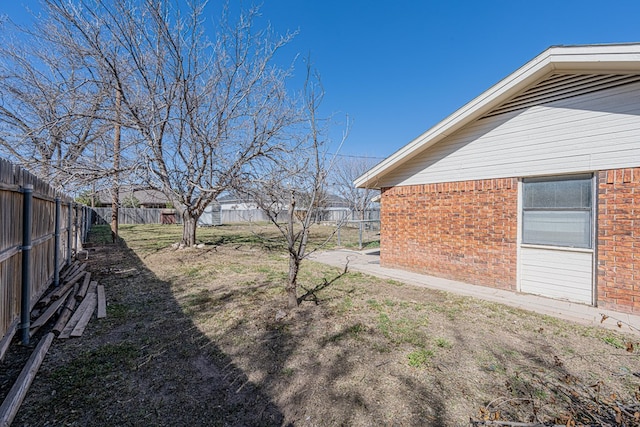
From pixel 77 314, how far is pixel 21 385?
1.98 metres

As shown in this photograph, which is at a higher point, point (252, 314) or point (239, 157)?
point (239, 157)

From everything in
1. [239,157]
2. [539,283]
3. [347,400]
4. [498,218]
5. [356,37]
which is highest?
[356,37]

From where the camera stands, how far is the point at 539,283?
518cm

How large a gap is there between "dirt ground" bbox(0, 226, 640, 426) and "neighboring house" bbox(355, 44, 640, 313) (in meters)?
1.19

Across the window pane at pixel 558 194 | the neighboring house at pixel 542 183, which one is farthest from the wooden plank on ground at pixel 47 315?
the window pane at pixel 558 194

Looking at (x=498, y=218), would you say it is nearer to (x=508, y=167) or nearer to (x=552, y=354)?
(x=508, y=167)

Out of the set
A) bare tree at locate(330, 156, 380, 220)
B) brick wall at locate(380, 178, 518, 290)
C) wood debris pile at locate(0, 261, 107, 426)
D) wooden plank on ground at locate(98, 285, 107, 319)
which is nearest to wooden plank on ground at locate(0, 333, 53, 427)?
wood debris pile at locate(0, 261, 107, 426)

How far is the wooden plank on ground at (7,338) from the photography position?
2679 millimetres

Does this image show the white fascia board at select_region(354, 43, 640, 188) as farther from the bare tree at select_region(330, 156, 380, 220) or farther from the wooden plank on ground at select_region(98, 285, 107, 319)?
the bare tree at select_region(330, 156, 380, 220)

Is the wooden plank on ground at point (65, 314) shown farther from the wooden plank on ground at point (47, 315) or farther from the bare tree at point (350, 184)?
the bare tree at point (350, 184)

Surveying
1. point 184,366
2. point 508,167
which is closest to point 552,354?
point 508,167

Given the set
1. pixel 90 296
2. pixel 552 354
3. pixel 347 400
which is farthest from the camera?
pixel 90 296

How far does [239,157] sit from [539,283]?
306 inches

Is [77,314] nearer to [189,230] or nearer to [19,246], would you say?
[19,246]
